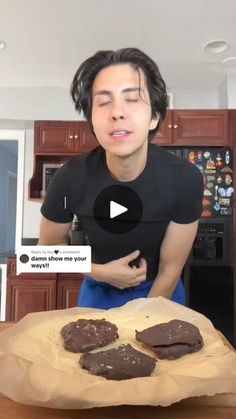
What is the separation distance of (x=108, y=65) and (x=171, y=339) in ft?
1.47

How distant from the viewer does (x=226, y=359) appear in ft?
1.62

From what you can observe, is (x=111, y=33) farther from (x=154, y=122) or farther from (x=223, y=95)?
(x=154, y=122)

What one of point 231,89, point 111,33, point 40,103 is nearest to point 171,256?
point 111,33

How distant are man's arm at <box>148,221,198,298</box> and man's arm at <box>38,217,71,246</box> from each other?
0.20 metres

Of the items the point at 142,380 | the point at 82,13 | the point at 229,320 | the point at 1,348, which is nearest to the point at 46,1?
the point at 82,13

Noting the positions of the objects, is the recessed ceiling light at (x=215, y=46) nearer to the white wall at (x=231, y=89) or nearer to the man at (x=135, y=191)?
the white wall at (x=231, y=89)

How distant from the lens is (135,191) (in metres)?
0.71

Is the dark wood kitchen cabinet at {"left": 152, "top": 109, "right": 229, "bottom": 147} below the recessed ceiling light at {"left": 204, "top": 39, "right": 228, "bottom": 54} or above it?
below

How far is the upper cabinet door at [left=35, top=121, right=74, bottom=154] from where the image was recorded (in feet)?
7.61

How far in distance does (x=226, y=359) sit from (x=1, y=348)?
31 cm

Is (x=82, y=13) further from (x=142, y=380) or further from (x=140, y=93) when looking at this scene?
(x=142, y=380)

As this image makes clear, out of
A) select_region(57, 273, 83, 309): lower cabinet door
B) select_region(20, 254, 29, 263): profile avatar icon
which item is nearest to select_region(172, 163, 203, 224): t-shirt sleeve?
select_region(20, 254, 29, 263): profile avatar icon

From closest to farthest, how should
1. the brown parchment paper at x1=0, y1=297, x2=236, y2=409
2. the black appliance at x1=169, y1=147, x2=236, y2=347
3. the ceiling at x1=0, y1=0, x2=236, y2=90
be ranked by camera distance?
the brown parchment paper at x1=0, y1=297, x2=236, y2=409 < the ceiling at x1=0, y1=0, x2=236, y2=90 < the black appliance at x1=169, y1=147, x2=236, y2=347

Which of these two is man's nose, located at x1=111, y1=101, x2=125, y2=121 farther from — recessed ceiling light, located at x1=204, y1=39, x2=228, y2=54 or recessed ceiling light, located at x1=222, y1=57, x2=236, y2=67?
recessed ceiling light, located at x1=222, y1=57, x2=236, y2=67
